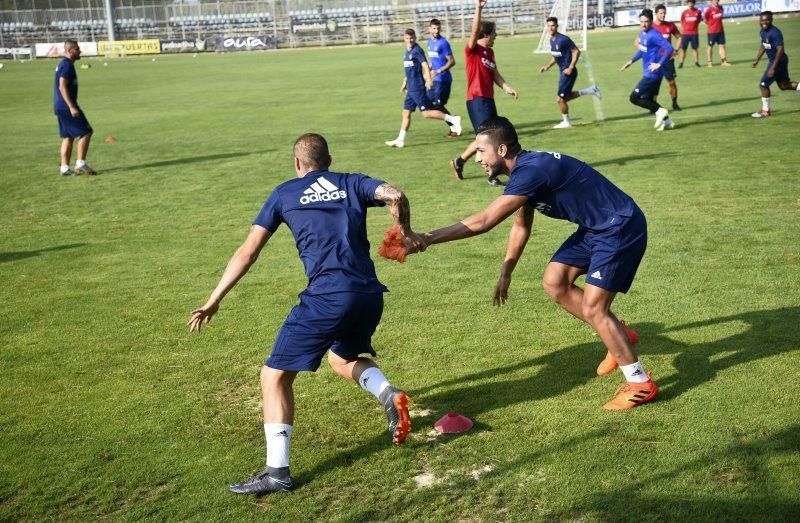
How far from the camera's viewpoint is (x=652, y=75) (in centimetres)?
1803

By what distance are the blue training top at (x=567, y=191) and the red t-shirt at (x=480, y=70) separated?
9238 mm

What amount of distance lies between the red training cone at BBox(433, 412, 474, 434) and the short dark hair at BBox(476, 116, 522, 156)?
181 cm

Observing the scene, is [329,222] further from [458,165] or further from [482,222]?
[458,165]

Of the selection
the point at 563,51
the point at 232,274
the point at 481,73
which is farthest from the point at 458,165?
the point at 232,274

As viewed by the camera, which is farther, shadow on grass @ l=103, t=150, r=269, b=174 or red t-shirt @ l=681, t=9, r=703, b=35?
red t-shirt @ l=681, t=9, r=703, b=35

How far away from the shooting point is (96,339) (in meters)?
7.65

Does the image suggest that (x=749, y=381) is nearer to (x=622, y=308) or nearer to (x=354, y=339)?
(x=622, y=308)

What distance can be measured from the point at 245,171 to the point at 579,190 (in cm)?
1075

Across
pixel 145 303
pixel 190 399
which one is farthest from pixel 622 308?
pixel 145 303

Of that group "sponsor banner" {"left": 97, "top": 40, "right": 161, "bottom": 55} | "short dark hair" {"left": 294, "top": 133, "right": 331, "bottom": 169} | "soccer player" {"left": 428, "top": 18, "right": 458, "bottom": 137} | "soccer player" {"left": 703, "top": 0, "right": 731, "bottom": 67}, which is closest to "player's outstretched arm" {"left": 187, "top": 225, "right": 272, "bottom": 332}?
"short dark hair" {"left": 294, "top": 133, "right": 331, "bottom": 169}

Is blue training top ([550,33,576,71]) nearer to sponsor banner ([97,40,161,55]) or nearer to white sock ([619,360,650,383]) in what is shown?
white sock ([619,360,650,383])

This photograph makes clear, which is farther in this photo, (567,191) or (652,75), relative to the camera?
(652,75)

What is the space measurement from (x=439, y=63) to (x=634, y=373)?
13031mm

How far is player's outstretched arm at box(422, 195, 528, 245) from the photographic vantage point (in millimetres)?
5410
